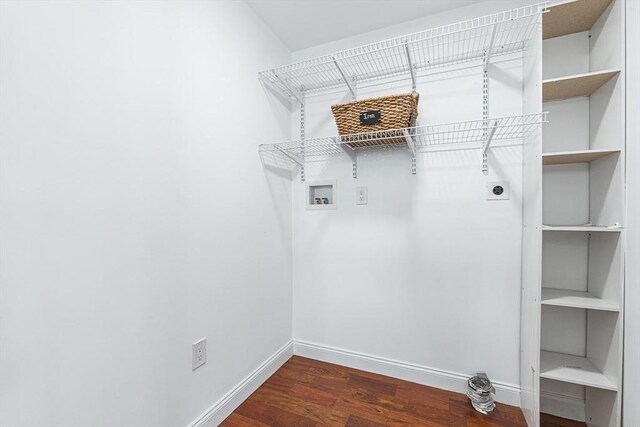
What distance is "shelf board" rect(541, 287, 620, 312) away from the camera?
1.24 meters

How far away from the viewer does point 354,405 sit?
1589 millimetres

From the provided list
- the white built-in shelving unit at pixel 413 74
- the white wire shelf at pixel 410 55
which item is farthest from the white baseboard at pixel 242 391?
the white wire shelf at pixel 410 55

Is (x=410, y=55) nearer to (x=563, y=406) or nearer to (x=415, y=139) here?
(x=415, y=139)

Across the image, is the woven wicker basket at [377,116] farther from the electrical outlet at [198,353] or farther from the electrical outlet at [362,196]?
the electrical outlet at [198,353]

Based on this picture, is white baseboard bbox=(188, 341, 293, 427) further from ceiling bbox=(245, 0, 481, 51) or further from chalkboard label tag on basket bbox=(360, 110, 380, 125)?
ceiling bbox=(245, 0, 481, 51)

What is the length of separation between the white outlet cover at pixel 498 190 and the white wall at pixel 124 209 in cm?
143

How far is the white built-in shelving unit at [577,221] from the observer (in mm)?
1259

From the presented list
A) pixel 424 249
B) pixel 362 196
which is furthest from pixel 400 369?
pixel 362 196

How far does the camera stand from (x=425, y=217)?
1804 mm

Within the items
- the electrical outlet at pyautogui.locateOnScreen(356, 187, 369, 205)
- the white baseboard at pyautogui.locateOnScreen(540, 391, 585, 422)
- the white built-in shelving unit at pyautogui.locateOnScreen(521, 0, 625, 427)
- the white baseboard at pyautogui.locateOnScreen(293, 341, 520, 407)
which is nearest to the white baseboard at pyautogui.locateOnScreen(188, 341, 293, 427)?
the white baseboard at pyautogui.locateOnScreen(293, 341, 520, 407)

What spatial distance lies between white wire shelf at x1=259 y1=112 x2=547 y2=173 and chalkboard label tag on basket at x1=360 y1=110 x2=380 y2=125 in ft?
0.20

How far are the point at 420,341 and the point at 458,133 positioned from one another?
1347 millimetres

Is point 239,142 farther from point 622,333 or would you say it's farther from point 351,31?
point 622,333

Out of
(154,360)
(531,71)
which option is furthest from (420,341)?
(531,71)
